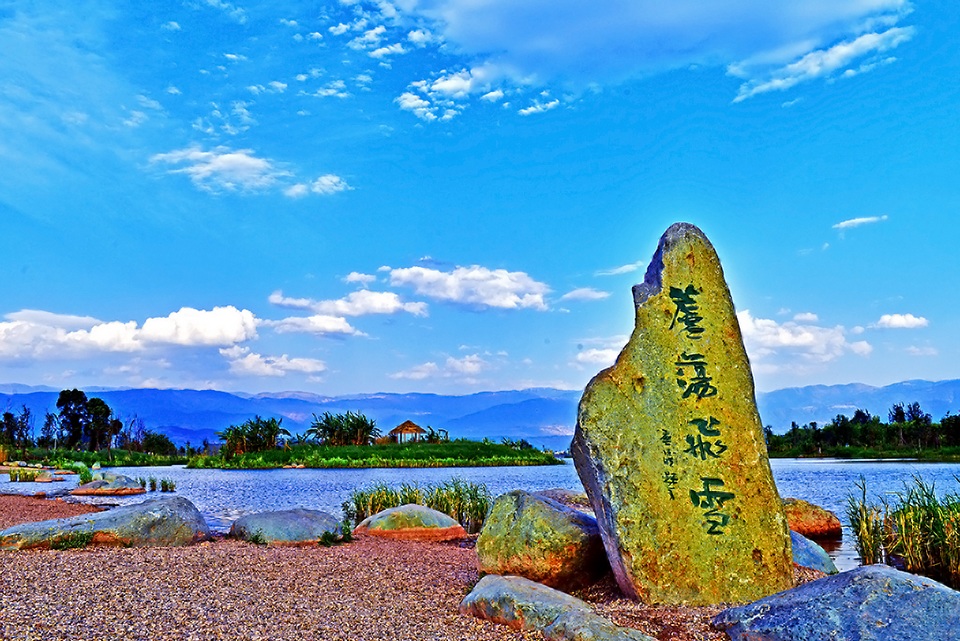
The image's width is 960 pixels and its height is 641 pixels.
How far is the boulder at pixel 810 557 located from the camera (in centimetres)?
1130

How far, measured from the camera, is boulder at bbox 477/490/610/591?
972 centimetres

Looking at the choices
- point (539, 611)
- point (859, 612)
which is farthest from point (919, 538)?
point (539, 611)

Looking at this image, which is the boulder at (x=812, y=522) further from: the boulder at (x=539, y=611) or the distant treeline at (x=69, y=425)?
the distant treeline at (x=69, y=425)

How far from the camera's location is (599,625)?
6918mm

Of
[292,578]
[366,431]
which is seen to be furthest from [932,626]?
[366,431]

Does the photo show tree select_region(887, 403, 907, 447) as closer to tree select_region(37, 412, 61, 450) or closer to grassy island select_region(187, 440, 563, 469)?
grassy island select_region(187, 440, 563, 469)

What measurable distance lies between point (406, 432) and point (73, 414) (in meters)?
35.3

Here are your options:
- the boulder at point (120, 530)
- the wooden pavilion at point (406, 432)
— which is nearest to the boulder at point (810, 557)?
the boulder at point (120, 530)

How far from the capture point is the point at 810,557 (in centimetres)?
1149

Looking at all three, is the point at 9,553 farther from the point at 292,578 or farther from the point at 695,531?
the point at 695,531

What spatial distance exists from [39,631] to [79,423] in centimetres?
8190

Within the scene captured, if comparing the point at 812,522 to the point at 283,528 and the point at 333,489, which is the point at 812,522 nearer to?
the point at 283,528

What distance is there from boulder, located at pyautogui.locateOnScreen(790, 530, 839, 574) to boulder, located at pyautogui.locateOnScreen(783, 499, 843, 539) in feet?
19.9

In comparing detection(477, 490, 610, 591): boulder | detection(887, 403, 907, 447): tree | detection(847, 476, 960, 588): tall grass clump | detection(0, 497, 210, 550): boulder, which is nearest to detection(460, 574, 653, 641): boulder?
detection(477, 490, 610, 591): boulder
